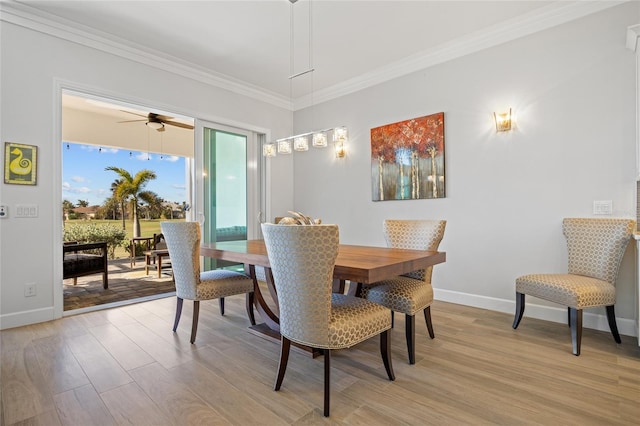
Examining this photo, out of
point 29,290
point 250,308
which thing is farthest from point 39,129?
point 250,308

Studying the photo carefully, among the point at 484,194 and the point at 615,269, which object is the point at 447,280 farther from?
the point at 615,269

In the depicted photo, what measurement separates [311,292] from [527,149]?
2.73 metres

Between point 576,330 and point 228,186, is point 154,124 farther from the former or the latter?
point 576,330

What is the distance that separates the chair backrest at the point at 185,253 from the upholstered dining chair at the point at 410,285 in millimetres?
1372

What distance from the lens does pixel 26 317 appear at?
9.57 feet

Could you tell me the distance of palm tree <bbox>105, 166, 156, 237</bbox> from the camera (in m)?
7.23

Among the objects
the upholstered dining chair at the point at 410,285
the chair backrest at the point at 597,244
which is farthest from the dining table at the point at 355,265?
the chair backrest at the point at 597,244

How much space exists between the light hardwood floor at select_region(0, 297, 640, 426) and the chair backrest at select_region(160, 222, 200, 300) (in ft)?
1.44

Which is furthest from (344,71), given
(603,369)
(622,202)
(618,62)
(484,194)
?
(603,369)

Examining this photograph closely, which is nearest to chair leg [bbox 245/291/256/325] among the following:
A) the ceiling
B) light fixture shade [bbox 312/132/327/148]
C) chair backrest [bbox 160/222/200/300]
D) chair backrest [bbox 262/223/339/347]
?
chair backrest [bbox 160/222/200/300]

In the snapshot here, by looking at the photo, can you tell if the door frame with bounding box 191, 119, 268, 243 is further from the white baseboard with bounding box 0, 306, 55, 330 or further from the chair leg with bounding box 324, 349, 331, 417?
the chair leg with bounding box 324, 349, 331, 417

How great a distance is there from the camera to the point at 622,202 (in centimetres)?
260

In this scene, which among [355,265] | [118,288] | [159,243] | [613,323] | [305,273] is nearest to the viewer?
[305,273]

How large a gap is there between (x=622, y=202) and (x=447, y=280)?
5.61 feet
